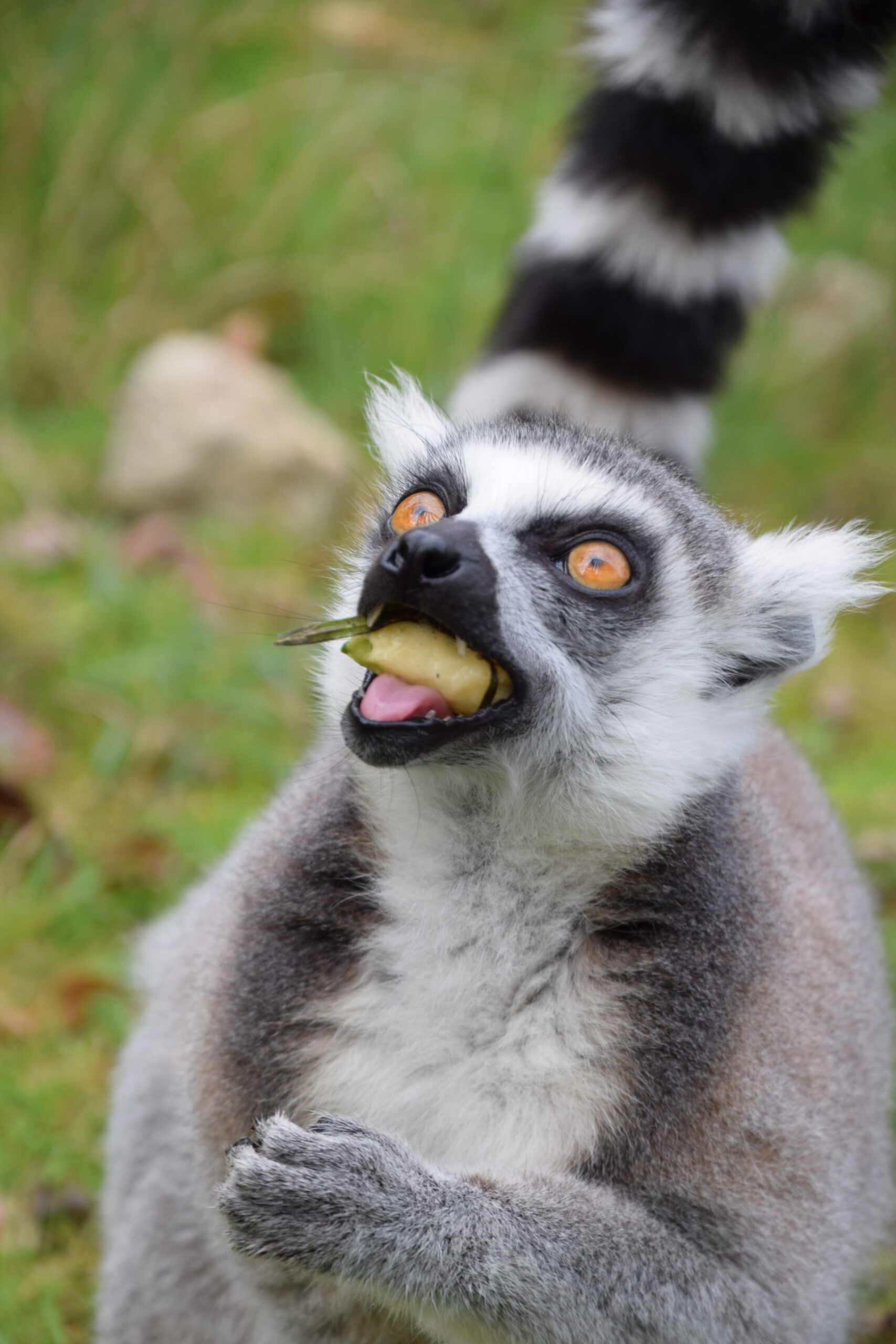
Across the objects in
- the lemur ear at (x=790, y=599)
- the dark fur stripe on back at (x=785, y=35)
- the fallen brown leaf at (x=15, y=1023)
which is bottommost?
the fallen brown leaf at (x=15, y=1023)

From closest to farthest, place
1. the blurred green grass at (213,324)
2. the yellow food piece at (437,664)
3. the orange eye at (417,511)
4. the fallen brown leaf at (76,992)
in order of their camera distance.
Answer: the yellow food piece at (437,664)
the orange eye at (417,511)
the fallen brown leaf at (76,992)
the blurred green grass at (213,324)

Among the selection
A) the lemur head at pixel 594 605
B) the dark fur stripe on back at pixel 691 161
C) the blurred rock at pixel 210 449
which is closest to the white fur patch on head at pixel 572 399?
the dark fur stripe on back at pixel 691 161

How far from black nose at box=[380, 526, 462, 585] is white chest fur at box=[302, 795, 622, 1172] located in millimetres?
564

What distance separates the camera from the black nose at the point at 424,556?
2.25 metres

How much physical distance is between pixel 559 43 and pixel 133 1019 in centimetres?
742

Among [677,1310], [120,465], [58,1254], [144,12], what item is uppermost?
[144,12]

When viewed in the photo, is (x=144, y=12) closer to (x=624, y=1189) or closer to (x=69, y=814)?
(x=69, y=814)

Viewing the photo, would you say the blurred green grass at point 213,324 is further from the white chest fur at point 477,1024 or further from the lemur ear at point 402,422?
the white chest fur at point 477,1024

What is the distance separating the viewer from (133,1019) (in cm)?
399

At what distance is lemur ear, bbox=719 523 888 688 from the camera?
2.71m

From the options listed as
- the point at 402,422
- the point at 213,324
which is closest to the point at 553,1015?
the point at 402,422

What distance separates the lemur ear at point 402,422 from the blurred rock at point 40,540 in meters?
2.90

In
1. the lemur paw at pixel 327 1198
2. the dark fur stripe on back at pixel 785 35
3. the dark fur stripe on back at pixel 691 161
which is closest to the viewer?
the lemur paw at pixel 327 1198

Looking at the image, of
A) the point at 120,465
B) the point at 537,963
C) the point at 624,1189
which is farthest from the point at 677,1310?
the point at 120,465
